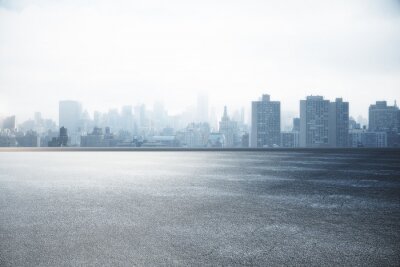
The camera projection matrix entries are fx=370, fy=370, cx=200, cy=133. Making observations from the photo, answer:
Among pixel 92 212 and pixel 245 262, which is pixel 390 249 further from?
pixel 92 212

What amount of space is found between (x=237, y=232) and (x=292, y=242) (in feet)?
3.46

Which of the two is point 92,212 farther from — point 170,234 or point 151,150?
point 151,150

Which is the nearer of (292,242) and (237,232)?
(292,242)

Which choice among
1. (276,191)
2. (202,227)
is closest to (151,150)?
(276,191)

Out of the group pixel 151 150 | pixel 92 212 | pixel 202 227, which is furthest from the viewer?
pixel 151 150

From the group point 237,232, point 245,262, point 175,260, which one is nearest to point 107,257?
point 175,260

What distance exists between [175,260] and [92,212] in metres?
3.91

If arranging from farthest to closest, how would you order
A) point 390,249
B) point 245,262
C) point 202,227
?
point 202,227 < point 390,249 < point 245,262

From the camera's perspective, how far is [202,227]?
23.2ft

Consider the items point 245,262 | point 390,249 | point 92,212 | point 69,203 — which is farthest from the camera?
point 69,203

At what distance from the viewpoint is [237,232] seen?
22.0 feet

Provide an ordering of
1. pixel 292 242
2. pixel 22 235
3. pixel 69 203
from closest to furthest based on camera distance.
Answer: pixel 292 242 < pixel 22 235 < pixel 69 203

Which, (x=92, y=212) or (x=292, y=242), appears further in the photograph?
(x=92, y=212)

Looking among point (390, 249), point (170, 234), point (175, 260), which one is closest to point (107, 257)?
point (175, 260)
